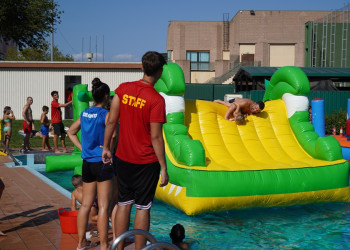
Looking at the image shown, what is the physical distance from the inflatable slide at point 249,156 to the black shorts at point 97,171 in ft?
7.25

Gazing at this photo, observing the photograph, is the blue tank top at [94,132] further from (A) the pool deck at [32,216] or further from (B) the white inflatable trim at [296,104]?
(B) the white inflatable trim at [296,104]

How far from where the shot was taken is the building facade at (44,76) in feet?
76.8

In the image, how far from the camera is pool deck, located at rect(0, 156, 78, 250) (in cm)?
429

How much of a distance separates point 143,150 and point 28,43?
28.1m

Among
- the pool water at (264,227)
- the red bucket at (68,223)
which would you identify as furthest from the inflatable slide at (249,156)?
the red bucket at (68,223)

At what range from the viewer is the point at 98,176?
150 inches

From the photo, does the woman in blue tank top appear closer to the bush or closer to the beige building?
the bush

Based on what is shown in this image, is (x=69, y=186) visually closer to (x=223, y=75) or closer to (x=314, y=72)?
(x=314, y=72)

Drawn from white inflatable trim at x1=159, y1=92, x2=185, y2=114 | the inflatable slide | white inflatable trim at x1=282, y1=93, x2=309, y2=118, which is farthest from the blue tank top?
white inflatable trim at x1=282, y1=93, x2=309, y2=118

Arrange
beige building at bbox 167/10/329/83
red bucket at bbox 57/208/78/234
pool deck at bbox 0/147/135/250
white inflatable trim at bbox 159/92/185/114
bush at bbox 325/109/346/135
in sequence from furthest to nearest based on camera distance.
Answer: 1. beige building at bbox 167/10/329/83
2. bush at bbox 325/109/346/135
3. white inflatable trim at bbox 159/92/185/114
4. red bucket at bbox 57/208/78/234
5. pool deck at bbox 0/147/135/250

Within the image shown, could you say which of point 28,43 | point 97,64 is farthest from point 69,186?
point 28,43

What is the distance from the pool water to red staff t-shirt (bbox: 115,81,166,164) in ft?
5.99

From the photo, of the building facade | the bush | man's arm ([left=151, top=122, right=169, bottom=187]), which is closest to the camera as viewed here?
man's arm ([left=151, top=122, right=169, bottom=187])

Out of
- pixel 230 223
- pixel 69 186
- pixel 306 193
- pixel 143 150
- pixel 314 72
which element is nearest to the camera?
pixel 143 150
